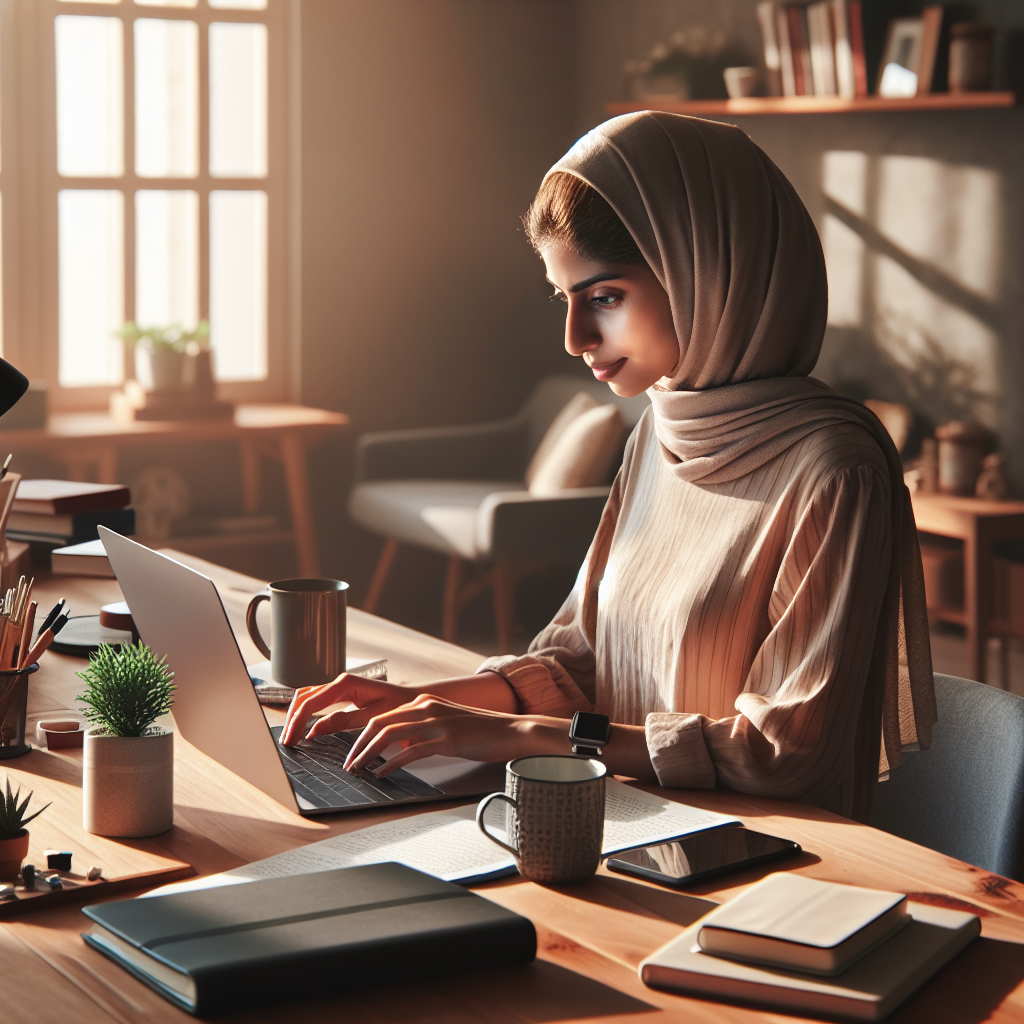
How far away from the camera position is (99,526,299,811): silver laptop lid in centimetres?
119

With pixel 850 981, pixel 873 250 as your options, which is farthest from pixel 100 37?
pixel 850 981

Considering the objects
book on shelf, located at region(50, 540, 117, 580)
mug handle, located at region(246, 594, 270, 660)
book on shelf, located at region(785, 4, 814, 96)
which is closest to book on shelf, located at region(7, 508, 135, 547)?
book on shelf, located at region(50, 540, 117, 580)

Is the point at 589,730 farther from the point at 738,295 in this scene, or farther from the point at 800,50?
the point at 800,50

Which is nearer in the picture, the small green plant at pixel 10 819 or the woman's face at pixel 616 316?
the small green plant at pixel 10 819

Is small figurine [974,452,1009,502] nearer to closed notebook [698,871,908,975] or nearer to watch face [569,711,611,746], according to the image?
watch face [569,711,611,746]

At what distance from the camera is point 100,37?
4.82m

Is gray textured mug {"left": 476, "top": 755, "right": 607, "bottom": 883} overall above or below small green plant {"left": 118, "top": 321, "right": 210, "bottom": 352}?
below

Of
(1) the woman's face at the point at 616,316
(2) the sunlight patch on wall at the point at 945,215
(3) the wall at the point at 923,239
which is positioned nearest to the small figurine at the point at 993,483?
(3) the wall at the point at 923,239

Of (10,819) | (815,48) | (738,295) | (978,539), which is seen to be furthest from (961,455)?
(10,819)

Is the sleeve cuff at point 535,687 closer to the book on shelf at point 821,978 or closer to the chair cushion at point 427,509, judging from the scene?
the book on shelf at point 821,978

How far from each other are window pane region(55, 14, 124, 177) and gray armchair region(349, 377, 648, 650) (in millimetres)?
1345

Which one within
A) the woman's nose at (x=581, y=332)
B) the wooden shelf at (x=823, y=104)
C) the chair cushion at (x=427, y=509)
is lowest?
the chair cushion at (x=427, y=509)

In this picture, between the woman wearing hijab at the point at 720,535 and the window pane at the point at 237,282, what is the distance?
375 centimetres

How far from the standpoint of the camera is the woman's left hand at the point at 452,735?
4.30 feet
